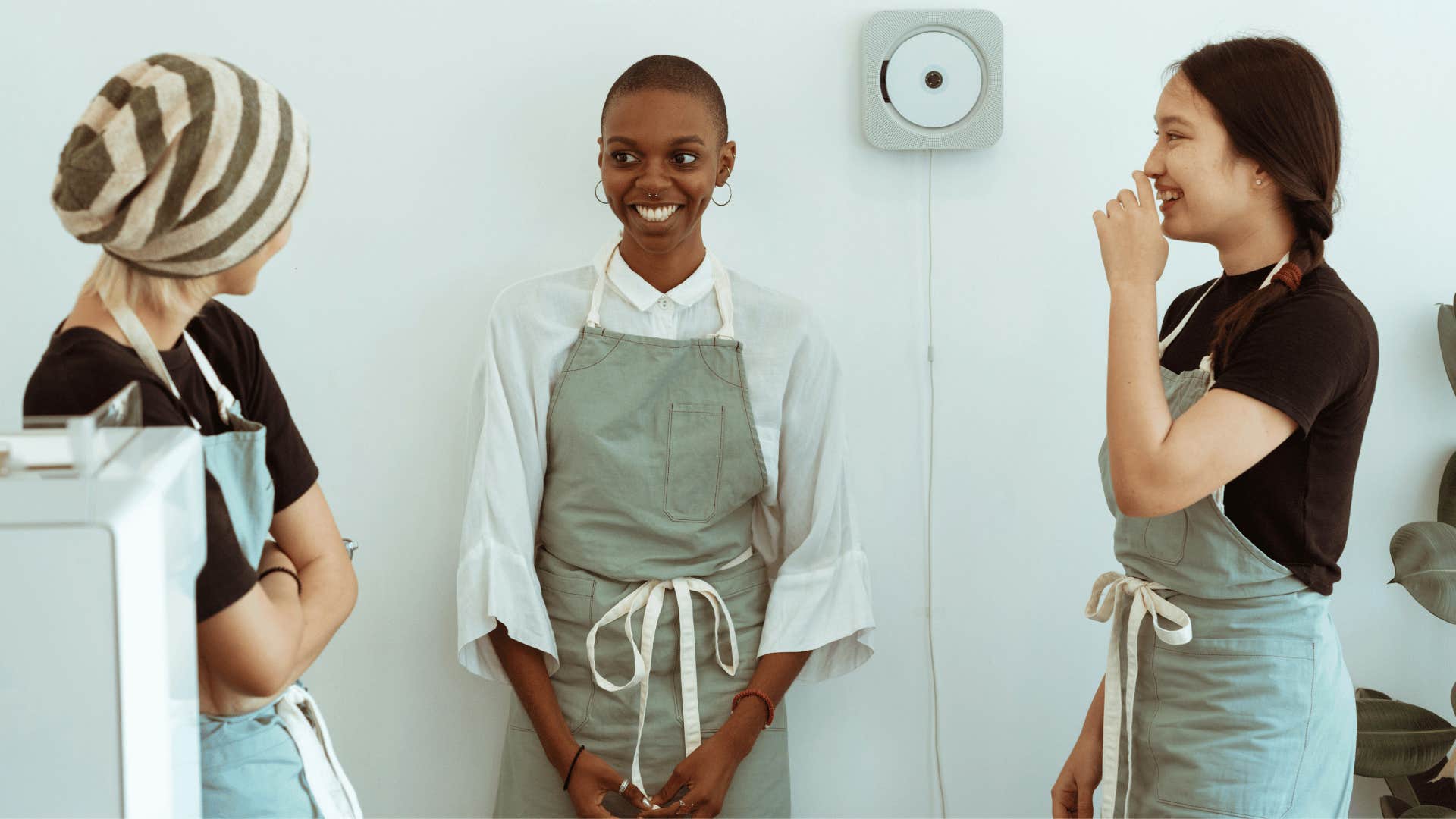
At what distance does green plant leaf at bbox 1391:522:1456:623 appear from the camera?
1.83m

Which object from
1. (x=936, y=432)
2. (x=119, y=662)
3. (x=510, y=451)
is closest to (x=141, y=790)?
(x=119, y=662)

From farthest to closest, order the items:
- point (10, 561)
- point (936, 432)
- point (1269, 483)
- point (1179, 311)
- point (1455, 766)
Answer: point (936, 432)
point (1455, 766)
point (1179, 311)
point (1269, 483)
point (10, 561)

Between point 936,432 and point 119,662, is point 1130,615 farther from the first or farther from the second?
point 119,662

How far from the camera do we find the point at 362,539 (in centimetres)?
204

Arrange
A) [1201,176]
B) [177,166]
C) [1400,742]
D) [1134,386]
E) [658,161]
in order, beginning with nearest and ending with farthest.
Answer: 1. [177,166]
2. [1134,386]
3. [1201,176]
4. [658,161]
5. [1400,742]

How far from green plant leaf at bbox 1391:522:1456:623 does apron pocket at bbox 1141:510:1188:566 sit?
57 centimetres

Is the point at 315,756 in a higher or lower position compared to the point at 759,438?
lower

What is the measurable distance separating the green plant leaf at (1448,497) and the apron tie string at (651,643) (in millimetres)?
1203

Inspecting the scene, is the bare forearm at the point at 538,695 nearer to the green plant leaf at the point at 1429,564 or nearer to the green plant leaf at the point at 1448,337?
the green plant leaf at the point at 1429,564

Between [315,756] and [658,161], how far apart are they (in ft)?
3.00

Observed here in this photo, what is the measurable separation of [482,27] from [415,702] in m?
1.12

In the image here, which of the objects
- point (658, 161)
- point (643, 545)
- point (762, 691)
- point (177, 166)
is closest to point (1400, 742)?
point (762, 691)

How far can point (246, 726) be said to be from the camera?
1.14m

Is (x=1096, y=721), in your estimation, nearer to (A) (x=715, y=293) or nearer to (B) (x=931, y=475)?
(B) (x=931, y=475)
